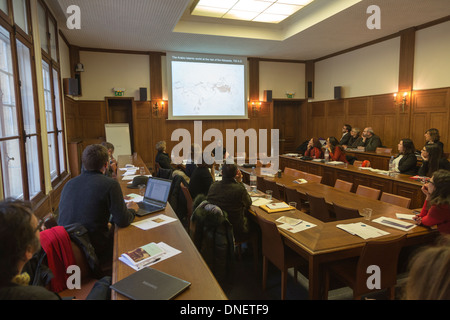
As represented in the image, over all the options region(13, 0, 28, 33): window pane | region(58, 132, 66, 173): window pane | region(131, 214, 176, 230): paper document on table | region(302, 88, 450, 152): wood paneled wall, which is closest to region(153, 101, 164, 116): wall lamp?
region(58, 132, 66, 173): window pane

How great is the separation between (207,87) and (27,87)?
6.24m

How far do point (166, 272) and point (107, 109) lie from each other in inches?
334

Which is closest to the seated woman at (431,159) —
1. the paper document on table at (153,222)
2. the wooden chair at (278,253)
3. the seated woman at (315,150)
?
the seated woman at (315,150)

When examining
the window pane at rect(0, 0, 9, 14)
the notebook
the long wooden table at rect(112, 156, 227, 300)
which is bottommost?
the long wooden table at rect(112, 156, 227, 300)

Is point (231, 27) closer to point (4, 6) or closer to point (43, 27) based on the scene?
point (43, 27)

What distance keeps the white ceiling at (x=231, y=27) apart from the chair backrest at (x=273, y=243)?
4643 mm

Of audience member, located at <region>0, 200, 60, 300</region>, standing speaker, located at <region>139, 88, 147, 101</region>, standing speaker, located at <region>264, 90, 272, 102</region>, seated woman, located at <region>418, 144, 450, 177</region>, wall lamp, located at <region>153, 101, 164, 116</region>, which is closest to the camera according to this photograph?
audience member, located at <region>0, 200, 60, 300</region>

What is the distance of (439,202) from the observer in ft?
8.38

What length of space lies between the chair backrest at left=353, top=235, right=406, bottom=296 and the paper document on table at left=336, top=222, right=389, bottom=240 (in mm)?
205

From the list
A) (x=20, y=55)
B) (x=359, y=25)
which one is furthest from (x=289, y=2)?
(x=20, y=55)

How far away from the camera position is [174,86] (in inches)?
377

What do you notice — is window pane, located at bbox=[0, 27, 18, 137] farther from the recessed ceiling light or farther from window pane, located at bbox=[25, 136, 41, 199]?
the recessed ceiling light

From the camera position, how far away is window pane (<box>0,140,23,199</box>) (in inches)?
128

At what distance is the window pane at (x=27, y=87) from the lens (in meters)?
4.09
